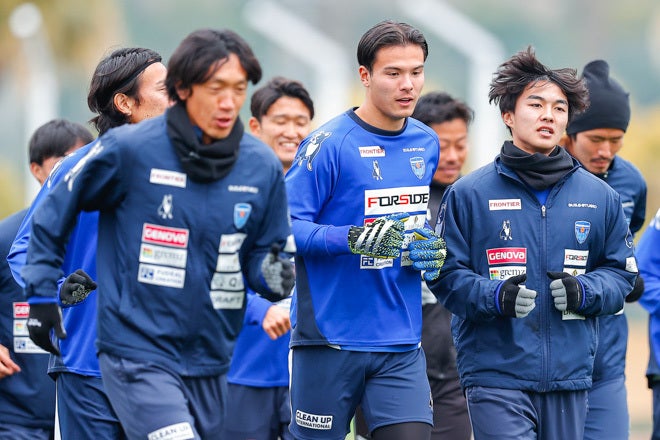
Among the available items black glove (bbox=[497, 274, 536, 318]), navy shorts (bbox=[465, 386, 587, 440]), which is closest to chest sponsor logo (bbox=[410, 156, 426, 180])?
black glove (bbox=[497, 274, 536, 318])

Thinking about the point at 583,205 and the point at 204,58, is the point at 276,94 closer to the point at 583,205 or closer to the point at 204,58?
the point at 583,205

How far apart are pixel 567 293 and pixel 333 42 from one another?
34.1 metres

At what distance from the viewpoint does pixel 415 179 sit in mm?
6695

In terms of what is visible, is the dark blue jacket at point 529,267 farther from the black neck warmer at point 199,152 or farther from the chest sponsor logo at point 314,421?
the black neck warmer at point 199,152

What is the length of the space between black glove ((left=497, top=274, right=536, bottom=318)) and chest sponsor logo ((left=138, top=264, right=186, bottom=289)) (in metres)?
1.74

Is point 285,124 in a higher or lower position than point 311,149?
higher

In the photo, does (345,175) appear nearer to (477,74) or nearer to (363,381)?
(363,381)

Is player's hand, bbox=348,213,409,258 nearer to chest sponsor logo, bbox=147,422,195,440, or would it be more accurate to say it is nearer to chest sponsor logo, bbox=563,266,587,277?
chest sponsor logo, bbox=563,266,587,277

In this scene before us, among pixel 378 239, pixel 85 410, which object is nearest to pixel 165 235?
pixel 378 239

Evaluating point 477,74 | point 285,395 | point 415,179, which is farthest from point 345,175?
point 477,74

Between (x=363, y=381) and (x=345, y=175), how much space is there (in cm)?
104

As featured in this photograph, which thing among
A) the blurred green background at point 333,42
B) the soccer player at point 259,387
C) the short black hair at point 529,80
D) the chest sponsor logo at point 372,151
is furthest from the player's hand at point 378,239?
the blurred green background at point 333,42

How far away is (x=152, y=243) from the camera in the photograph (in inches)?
213

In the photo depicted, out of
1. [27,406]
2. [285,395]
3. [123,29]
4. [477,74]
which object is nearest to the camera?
[27,406]
